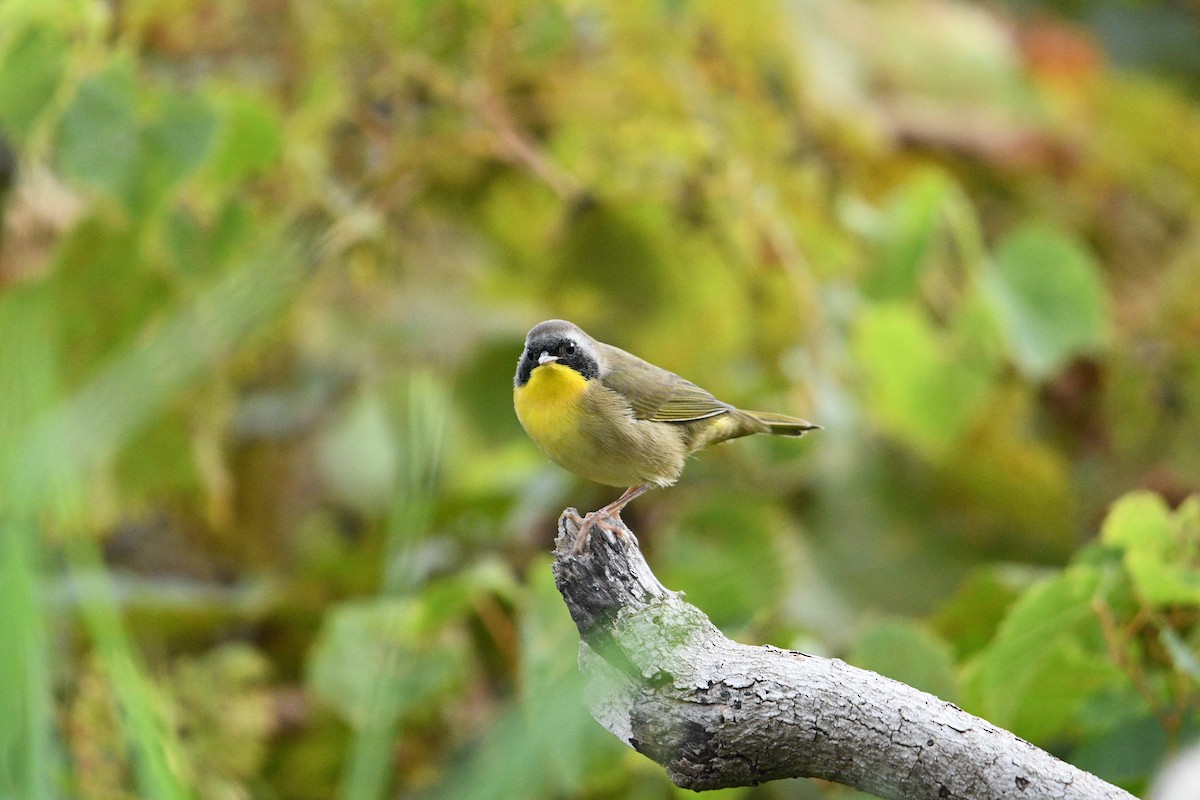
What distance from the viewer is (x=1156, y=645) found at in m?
1.50

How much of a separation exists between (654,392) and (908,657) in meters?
0.45

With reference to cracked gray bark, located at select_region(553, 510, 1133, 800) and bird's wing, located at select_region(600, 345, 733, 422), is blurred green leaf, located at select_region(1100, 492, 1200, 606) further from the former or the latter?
cracked gray bark, located at select_region(553, 510, 1133, 800)

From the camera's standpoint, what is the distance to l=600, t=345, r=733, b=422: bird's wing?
1316mm

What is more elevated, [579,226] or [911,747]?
[911,747]

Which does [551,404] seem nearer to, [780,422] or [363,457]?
[780,422]

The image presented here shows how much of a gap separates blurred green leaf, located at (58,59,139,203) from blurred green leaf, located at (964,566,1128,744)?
139cm

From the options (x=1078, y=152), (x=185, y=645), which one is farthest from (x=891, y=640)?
(x=1078, y=152)

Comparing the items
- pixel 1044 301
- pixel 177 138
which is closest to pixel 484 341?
pixel 177 138

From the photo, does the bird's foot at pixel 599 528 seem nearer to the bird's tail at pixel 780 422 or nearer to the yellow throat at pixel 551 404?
the yellow throat at pixel 551 404

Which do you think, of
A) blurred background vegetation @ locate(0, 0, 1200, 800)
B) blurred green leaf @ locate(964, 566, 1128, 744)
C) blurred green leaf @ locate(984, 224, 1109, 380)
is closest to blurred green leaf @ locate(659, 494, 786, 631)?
blurred background vegetation @ locate(0, 0, 1200, 800)

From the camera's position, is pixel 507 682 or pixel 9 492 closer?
pixel 9 492

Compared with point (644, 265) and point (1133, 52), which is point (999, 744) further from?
point (1133, 52)

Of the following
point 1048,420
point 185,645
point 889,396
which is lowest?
point 185,645

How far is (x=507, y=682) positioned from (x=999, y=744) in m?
1.54
